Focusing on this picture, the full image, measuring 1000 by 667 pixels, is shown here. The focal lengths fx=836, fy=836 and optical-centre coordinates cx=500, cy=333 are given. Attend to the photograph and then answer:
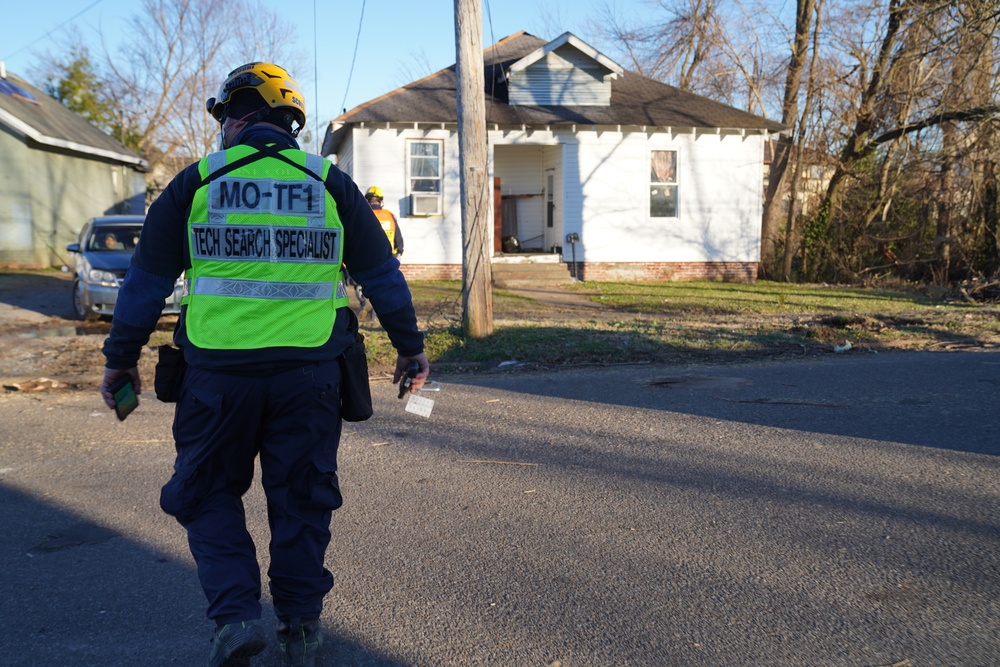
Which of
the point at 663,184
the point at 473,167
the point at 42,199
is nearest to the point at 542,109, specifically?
the point at 663,184

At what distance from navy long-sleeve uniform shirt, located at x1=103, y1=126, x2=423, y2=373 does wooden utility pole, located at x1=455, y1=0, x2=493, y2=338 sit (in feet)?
21.3

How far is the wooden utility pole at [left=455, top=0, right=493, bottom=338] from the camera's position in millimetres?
9406

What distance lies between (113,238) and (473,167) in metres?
6.73

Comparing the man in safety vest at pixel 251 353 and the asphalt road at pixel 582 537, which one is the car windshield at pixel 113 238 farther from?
the man in safety vest at pixel 251 353

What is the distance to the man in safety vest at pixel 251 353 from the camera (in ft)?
8.98

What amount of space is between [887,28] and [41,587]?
806 inches

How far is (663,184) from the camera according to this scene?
20.5m

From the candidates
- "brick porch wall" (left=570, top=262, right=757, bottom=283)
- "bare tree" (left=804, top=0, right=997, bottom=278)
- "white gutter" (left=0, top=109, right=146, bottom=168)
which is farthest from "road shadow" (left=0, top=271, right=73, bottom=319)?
"bare tree" (left=804, top=0, right=997, bottom=278)

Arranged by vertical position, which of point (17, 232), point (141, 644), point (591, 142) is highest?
point (591, 142)

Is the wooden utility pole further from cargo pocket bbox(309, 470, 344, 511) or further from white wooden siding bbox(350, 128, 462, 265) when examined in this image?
white wooden siding bbox(350, 128, 462, 265)

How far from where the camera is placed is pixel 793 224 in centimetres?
2131

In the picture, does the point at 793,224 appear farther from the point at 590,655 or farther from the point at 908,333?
the point at 590,655

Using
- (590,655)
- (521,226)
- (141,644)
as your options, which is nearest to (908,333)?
(590,655)

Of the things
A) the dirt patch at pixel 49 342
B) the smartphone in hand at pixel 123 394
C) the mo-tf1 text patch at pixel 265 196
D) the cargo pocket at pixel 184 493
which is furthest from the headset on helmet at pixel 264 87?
the dirt patch at pixel 49 342
